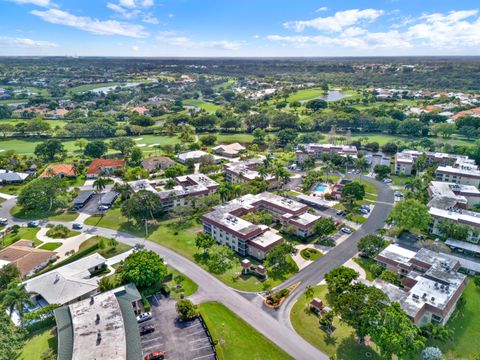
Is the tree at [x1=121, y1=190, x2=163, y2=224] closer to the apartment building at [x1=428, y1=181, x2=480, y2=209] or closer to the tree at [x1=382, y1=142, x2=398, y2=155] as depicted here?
the apartment building at [x1=428, y1=181, x2=480, y2=209]

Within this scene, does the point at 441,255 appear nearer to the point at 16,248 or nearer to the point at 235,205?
the point at 235,205

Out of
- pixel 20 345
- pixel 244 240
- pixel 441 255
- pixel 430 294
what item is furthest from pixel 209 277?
pixel 441 255

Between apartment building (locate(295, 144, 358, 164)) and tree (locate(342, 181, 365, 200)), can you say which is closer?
tree (locate(342, 181, 365, 200))

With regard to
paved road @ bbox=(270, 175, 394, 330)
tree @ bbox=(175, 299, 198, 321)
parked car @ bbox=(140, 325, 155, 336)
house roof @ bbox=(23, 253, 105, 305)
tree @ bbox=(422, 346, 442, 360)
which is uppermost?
tree @ bbox=(422, 346, 442, 360)

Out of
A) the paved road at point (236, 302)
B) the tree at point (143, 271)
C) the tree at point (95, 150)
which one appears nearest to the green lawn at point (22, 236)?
the paved road at point (236, 302)

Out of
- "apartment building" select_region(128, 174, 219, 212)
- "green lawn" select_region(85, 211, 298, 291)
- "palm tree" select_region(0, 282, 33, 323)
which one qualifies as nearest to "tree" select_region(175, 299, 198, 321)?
"green lawn" select_region(85, 211, 298, 291)

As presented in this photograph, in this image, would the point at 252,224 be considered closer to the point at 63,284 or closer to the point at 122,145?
the point at 63,284

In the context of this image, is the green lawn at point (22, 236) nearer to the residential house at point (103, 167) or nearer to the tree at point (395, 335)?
the residential house at point (103, 167)
